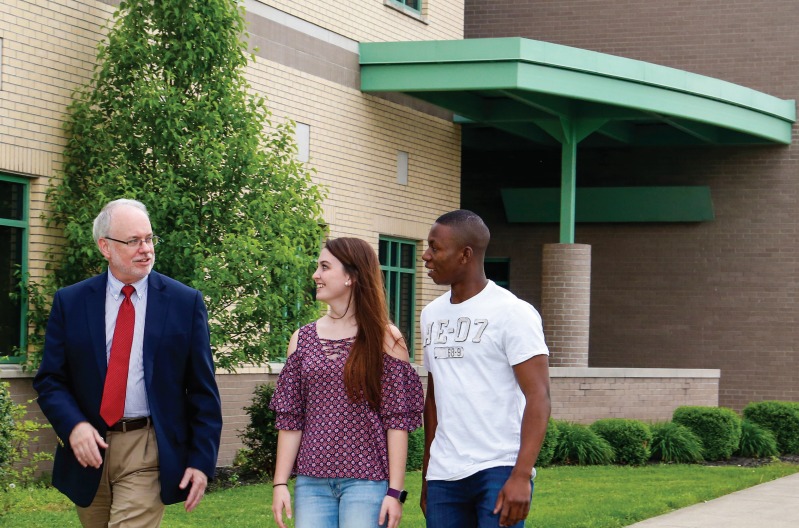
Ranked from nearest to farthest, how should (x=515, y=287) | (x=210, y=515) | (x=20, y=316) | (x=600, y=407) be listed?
(x=210, y=515)
(x=20, y=316)
(x=600, y=407)
(x=515, y=287)

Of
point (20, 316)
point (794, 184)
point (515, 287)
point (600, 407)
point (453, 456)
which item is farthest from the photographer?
point (515, 287)

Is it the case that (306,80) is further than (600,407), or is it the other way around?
(600,407)

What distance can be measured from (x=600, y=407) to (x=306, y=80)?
241 inches

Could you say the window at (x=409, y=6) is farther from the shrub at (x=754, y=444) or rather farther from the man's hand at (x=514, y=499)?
the man's hand at (x=514, y=499)

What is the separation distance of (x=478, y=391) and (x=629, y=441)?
11.7 meters

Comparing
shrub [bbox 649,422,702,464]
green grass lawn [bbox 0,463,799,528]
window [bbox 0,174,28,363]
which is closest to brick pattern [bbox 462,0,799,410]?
shrub [bbox 649,422,702,464]

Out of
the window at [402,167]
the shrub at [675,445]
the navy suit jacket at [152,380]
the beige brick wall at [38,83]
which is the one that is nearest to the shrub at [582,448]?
the shrub at [675,445]

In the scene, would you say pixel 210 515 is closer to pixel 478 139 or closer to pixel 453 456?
pixel 453 456

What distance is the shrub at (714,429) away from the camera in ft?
55.3

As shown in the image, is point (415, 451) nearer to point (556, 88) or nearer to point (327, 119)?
point (327, 119)

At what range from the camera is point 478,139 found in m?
24.0

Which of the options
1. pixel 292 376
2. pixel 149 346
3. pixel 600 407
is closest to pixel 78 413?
pixel 149 346

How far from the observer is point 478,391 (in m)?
4.93

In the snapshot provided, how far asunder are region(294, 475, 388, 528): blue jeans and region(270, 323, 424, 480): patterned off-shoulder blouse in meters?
0.04
